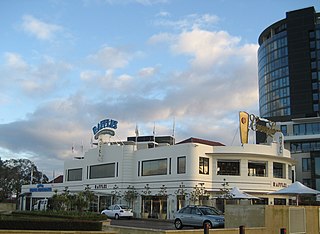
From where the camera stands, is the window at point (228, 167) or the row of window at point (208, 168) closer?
the row of window at point (208, 168)

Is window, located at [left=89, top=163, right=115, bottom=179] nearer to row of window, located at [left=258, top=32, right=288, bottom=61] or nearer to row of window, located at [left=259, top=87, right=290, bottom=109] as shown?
row of window, located at [left=259, top=87, right=290, bottom=109]

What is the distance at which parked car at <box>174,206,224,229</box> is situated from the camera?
27.2m

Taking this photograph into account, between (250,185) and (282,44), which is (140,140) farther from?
(282,44)

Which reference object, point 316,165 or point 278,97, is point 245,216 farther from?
point 278,97

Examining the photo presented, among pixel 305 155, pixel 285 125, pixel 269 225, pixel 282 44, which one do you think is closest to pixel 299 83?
pixel 282 44

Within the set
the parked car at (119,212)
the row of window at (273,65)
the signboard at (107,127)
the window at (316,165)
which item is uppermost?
the row of window at (273,65)

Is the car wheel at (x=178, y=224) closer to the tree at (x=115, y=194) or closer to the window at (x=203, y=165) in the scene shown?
the window at (x=203, y=165)

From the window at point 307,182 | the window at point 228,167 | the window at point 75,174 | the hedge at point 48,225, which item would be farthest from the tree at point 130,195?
the window at point 307,182

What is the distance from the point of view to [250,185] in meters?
47.7

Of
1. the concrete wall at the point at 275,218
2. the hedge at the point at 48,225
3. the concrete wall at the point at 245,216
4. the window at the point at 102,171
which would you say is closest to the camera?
the hedge at the point at 48,225

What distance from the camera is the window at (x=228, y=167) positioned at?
48.2 metres

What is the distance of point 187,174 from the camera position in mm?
46312

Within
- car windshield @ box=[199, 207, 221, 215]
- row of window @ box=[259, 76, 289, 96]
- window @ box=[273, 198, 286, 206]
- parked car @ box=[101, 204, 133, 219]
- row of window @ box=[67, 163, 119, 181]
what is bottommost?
parked car @ box=[101, 204, 133, 219]

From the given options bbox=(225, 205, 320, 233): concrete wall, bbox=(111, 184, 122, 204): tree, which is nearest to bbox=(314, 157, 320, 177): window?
bbox=(111, 184, 122, 204): tree
